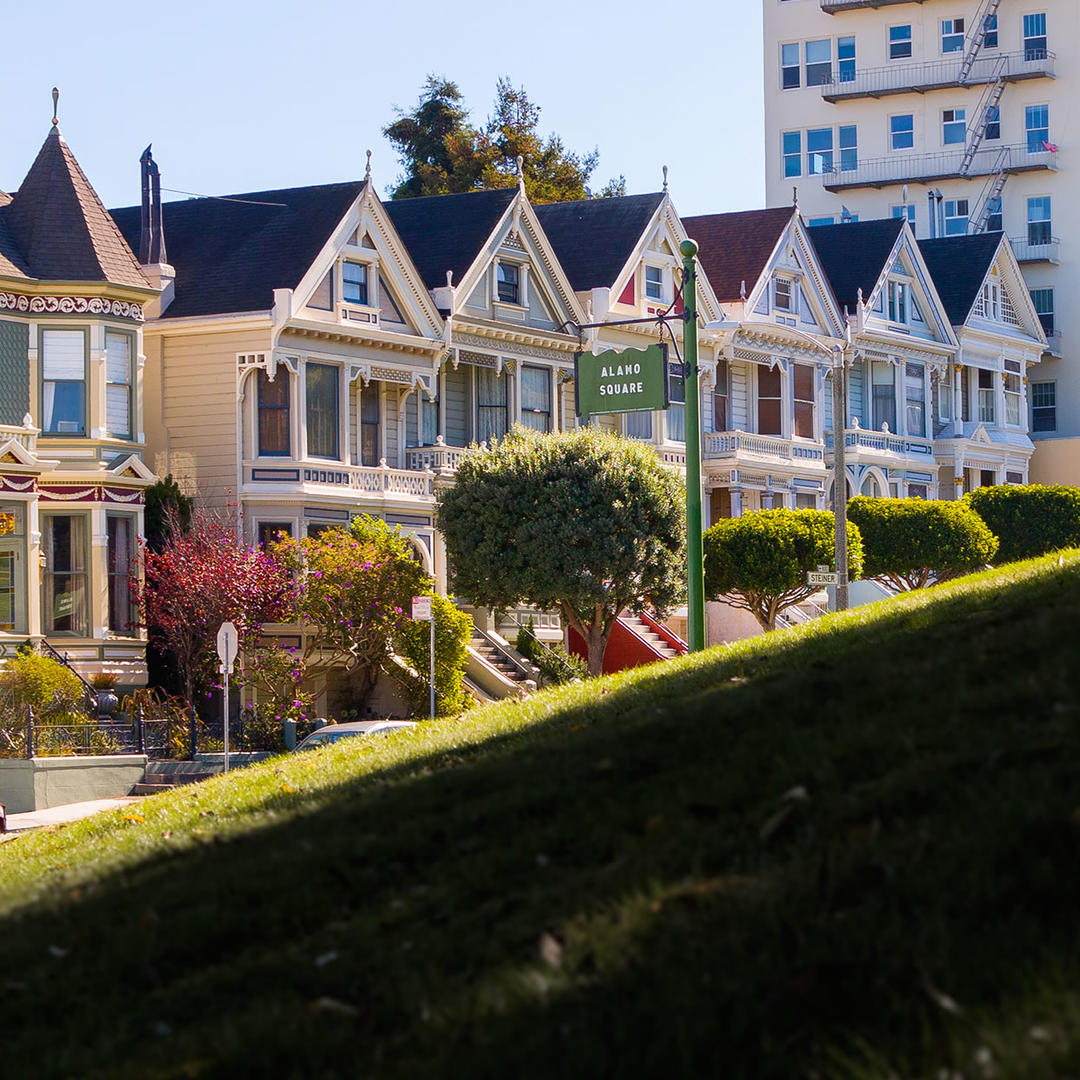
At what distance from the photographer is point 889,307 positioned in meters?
59.8

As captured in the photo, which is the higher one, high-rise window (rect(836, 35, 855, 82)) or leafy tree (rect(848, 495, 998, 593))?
high-rise window (rect(836, 35, 855, 82))

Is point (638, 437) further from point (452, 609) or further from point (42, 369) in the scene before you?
point (42, 369)

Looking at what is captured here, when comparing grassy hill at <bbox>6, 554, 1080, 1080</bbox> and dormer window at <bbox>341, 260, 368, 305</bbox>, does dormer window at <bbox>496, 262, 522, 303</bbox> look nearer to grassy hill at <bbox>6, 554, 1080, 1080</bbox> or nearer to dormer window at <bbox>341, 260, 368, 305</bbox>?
dormer window at <bbox>341, 260, 368, 305</bbox>

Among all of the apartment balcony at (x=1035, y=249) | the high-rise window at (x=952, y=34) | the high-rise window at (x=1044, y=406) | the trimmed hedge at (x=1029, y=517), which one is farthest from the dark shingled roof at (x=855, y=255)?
the high-rise window at (x=952, y=34)

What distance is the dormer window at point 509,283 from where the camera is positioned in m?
45.5

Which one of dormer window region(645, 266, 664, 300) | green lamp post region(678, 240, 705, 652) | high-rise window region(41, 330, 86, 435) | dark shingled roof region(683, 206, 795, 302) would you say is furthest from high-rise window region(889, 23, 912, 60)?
green lamp post region(678, 240, 705, 652)

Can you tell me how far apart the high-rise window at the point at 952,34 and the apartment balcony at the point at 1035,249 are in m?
8.18

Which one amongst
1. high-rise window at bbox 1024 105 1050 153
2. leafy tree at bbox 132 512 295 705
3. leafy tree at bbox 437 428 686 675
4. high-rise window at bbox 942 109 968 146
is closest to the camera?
leafy tree at bbox 132 512 295 705

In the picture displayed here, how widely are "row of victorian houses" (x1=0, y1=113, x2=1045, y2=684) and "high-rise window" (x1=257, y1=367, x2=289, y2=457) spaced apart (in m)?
0.07

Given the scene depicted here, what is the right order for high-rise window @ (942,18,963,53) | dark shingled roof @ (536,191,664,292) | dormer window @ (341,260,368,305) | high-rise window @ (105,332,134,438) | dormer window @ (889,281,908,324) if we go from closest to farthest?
high-rise window @ (105,332,134,438) < dormer window @ (341,260,368,305) < dark shingled roof @ (536,191,664,292) < dormer window @ (889,281,908,324) < high-rise window @ (942,18,963,53)

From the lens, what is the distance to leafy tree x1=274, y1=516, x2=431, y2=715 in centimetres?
3725

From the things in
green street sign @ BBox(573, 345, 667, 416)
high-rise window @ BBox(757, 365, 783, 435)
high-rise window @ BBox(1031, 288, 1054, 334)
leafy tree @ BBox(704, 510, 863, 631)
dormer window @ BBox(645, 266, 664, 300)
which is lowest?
leafy tree @ BBox(704, 510, 863, 631)

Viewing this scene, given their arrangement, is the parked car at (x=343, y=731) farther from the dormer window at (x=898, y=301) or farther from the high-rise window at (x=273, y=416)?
the dormer window at (x=898, y=301)

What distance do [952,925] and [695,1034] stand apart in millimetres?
976
